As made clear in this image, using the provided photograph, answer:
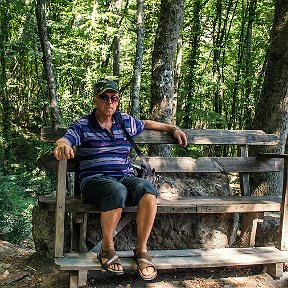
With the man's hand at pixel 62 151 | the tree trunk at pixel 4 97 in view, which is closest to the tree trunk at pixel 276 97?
the man's hand at pixel 62 151

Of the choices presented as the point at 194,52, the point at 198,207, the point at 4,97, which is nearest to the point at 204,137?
the point at 198,207

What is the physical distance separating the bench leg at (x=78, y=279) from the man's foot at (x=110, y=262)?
0.24m

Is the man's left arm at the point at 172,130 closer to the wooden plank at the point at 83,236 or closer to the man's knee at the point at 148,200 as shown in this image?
the man's knee at the point at 148,200

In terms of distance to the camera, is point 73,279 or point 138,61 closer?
point 73,279

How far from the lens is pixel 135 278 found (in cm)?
452

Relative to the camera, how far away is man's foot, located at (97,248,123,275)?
3838 millimetres

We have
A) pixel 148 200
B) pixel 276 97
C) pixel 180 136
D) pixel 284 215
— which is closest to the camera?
pixel 148 200

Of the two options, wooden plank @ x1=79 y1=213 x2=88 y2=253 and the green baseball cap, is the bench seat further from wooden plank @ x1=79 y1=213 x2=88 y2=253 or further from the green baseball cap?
the green baseball cap

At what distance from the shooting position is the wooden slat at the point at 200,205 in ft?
13.9

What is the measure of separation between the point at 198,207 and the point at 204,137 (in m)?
1.03

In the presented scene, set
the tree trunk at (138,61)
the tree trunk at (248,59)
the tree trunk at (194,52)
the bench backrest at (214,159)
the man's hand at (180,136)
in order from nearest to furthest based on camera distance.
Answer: the man's hand at (180,136) < the bench backrest at (214,159) < the tree trunk at (138,61) < the tree trunk at (248,59) < the tree trunk at (194,52)

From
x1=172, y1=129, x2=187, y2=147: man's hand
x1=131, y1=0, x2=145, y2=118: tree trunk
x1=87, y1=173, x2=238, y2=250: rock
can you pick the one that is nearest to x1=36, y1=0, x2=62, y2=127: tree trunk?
x1=131, y1=0, x2=145, y2=118: tree trunk

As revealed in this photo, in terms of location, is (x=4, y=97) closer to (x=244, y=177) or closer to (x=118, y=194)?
(x=244, y=177)

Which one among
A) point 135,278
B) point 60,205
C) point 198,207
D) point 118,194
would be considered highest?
point 118,194
